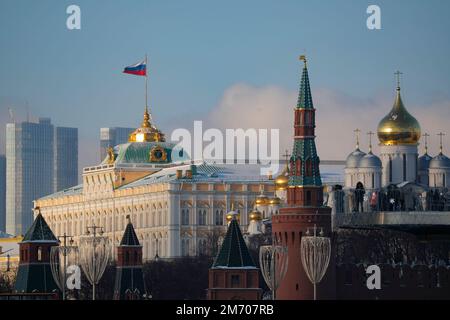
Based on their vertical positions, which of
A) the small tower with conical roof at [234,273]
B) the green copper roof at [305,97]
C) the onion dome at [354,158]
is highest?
the green copper roof at [305,97]

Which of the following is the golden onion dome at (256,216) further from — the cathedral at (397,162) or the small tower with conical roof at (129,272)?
the small tower with conical roof at (129,272)

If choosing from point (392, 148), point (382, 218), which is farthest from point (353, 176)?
point (382, 218)

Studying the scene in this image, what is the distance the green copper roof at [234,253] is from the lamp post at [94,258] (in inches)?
292

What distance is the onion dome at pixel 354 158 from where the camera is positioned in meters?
196

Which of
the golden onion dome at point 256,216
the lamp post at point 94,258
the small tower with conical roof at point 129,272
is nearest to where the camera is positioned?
the small tower with conical roof at point 129,272

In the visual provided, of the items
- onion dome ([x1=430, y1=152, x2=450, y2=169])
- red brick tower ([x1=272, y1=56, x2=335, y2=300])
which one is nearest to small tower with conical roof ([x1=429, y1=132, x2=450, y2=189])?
onion dome ([x1=430, y1=152, x2=450, y2=169])

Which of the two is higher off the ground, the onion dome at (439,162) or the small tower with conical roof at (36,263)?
the onion dome at (439,162)

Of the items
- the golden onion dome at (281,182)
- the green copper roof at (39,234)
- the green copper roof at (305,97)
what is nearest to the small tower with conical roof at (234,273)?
the green copper roof at (305,97)

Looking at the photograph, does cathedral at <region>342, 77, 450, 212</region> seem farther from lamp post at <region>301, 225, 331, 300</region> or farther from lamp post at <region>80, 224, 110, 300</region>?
lamp post at <region>301, 225, 331, 300</region>

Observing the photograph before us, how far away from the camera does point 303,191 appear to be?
523 feet

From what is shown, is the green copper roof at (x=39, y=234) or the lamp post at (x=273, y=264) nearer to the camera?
the lamp post at (x=273, y=264)
